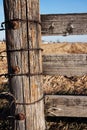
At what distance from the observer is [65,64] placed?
3791 mm

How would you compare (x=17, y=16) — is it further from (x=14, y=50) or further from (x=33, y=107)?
(x=33, y=107)

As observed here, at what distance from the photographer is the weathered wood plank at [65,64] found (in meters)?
3.74

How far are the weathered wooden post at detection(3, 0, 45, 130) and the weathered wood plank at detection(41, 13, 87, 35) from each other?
8.1 inches

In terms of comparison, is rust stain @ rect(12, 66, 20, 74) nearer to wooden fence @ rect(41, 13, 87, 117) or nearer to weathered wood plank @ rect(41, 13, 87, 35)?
wooden fence @ rect(41, 13, 87, 117)

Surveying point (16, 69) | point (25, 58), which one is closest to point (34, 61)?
point (25, 58)

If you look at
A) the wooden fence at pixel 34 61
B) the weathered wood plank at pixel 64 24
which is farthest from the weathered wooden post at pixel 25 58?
A: the weathered wood plank at pixel 64 24

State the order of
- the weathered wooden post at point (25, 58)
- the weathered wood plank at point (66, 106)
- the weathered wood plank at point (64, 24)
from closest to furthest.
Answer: the weathered wooden post at point (25, 58) → the weathered wood plank at point (64, 24) → the weathered wood plank at point (66, 106)

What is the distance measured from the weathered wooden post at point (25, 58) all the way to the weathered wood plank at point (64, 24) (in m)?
0.21

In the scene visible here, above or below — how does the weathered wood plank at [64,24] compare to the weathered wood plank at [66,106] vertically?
above

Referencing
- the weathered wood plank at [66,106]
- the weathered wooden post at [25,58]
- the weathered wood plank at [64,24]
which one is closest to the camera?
the weathered wooden post at [25,58]

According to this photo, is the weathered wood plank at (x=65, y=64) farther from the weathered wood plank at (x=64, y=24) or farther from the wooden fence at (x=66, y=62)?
the weathered wood plank at (x=64, y=24)

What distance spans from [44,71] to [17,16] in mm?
783

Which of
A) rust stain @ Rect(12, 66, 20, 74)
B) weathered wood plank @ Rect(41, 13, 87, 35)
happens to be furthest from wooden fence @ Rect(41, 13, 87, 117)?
rust stain @ Rect(12, 66, 20, 74)

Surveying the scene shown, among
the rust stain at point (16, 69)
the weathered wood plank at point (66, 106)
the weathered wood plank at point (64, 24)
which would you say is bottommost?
the weathered wood plank at point (66, 106)
